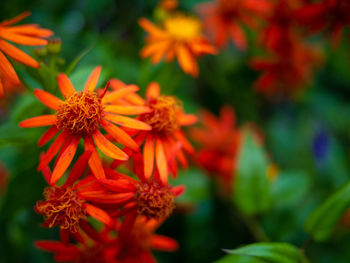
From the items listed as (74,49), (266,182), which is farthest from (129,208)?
(74,49)

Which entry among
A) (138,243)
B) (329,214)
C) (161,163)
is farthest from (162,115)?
(329,214)

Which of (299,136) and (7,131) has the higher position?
(299,136)

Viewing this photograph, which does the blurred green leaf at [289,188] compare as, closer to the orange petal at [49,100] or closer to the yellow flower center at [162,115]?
the yellow flower center at [162,115]

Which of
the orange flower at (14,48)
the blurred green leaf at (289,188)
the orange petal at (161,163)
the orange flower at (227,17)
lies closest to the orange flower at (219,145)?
the blurred green leaf at (289,188)

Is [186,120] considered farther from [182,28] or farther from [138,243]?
[182,28]

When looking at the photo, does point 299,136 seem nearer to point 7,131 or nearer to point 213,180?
point 213,180
